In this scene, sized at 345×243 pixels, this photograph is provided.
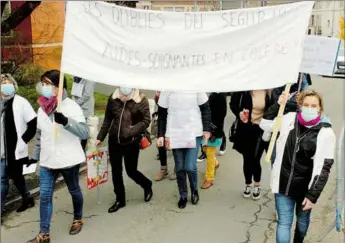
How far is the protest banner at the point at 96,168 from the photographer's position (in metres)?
5.77

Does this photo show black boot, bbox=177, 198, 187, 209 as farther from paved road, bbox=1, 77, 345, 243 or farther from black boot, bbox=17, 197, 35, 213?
black boot, bbox=17, 197, 35, 213


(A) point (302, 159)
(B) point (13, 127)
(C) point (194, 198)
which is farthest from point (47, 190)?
(A) point (302, 159)

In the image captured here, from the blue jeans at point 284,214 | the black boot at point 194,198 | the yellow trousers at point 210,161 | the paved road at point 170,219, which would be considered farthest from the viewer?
the yellow trousers at point 210,161

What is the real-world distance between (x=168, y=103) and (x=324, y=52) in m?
1.82

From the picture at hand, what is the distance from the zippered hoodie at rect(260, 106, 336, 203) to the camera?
12.9ft

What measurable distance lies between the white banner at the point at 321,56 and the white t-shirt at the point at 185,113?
49.5 inches

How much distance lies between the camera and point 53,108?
15.5ft

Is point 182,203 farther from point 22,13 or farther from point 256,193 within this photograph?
point 22,13

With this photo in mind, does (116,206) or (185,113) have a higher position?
(185,113)

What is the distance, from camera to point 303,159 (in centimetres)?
401

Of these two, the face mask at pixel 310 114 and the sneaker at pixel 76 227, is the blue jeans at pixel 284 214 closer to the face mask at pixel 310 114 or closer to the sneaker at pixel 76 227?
the face mask at pixel 310 114

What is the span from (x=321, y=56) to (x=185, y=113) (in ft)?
5.28

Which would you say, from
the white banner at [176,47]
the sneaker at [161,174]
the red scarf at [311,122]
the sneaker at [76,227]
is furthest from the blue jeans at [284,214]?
the sneaker at [161,174]

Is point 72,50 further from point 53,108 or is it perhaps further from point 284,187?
point 284,187
